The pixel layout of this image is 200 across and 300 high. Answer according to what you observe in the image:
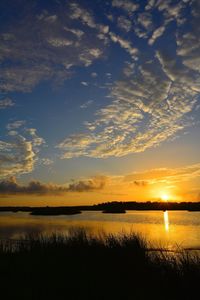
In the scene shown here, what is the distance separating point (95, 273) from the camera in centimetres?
1147

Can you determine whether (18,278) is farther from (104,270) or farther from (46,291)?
(104,270)

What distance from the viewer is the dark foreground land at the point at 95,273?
9.77 m

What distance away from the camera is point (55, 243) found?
50.9 feet

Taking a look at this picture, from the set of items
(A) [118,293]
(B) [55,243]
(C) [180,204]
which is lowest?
(A) [118,293]

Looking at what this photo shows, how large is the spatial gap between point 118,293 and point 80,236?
616 cm

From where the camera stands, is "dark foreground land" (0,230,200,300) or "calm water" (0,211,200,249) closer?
"dark foreground land" (0,230,200,300)

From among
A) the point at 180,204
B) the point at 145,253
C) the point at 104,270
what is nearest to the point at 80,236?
the point at 145,253

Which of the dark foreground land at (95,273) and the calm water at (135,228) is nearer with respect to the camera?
the dark foreground land at (95,273)

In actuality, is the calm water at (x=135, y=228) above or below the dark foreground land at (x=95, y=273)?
above

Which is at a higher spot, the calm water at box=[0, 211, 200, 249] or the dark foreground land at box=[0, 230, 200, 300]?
the calm water at box=[0, 211, 200, 249]

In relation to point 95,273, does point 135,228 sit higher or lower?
higher

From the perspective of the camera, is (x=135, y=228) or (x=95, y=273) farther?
(x=135, y=228)

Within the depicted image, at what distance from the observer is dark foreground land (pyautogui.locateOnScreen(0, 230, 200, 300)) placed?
9.77 m

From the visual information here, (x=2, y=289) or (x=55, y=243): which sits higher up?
(x=55, y=243)
